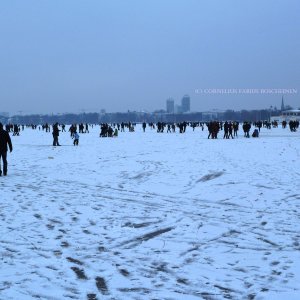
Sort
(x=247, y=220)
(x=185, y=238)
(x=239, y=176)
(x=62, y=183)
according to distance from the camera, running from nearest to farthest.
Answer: (x=185, y=238) < (x=247, y=220) < (x=62, y=183) < (x=239, y=176)

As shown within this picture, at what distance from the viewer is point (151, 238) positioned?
18.4 ft

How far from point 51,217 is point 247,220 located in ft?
10.4

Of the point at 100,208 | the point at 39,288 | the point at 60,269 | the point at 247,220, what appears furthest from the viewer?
the point at 100,208

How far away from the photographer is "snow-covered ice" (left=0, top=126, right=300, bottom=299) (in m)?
4.06

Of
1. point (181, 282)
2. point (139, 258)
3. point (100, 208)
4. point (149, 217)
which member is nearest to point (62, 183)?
point (100, 208)

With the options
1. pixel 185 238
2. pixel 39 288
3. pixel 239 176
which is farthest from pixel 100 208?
pixel 239 176

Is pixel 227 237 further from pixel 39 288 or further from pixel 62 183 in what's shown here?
pixel 62 183

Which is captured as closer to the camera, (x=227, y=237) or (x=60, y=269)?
(x=60, y=269)

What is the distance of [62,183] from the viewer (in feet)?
34.3

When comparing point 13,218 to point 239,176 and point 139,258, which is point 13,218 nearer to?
point 139,258

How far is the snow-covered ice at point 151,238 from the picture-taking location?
406cm

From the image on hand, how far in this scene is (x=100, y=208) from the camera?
745 cm

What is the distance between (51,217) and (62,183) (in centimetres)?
377

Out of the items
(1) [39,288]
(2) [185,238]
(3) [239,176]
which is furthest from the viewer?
(3) [239,176]
